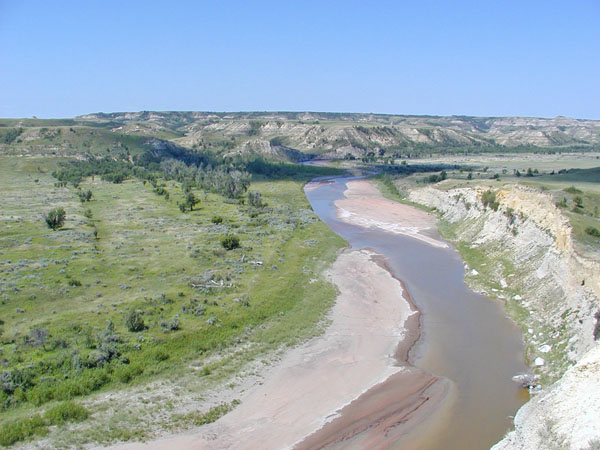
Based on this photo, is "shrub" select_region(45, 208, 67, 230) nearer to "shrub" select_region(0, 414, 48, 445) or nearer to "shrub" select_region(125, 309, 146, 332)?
"shrub" select_region(125, 309, 146, 332)

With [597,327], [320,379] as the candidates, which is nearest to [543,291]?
[597,327]

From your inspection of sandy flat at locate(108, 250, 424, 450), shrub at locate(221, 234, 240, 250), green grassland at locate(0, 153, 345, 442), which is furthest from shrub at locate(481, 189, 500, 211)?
shrub at locate(221, 234, 240, 250)

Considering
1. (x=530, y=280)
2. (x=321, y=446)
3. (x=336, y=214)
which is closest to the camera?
(x=321, y=446)

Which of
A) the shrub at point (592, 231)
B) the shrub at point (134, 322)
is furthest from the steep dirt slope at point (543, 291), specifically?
the shrub at point (134, 322)

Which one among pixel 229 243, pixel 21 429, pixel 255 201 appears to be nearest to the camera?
pixel 21 429

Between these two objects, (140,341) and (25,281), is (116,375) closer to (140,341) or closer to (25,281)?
(140,341)

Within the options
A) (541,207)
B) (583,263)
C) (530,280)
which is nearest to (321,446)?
(583,263)

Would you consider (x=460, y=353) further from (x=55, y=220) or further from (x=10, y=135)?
(x=10, y=135)
